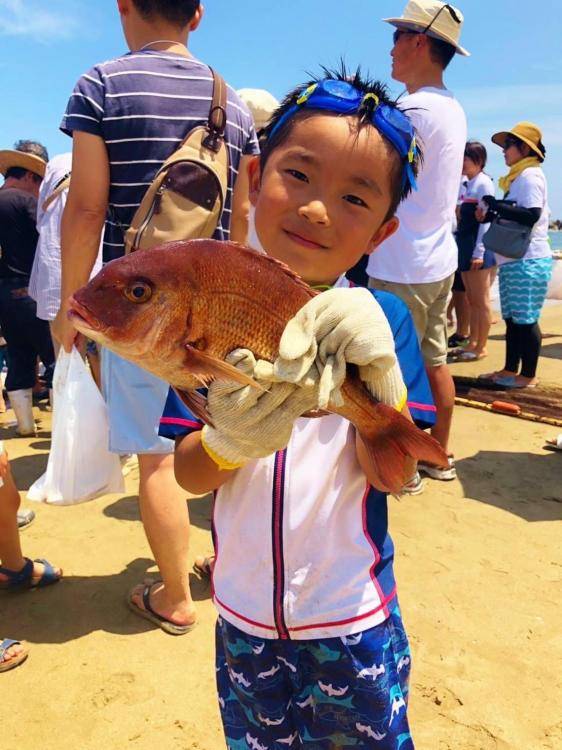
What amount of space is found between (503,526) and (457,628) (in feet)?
3.85

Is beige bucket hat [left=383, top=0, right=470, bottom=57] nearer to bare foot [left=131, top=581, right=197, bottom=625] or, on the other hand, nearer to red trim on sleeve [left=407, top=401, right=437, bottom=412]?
red trim on sleeve [left=407, top=401, right=437, bottom=412]

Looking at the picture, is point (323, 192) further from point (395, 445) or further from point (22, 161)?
point (22, 161)

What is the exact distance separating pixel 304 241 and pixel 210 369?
18.6 inches

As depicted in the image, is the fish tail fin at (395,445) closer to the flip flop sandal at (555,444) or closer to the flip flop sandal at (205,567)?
the flip flop sandal at (205,567)

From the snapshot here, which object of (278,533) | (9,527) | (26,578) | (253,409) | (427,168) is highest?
(427,168)

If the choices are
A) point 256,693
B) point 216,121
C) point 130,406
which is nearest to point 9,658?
point 130,406

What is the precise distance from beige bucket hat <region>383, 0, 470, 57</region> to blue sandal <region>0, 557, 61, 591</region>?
13.5 feet

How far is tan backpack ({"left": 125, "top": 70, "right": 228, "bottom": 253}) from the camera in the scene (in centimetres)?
250

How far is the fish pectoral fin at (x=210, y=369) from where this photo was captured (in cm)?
118

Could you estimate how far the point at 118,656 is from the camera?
2.75m

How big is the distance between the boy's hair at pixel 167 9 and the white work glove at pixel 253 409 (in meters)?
2.19

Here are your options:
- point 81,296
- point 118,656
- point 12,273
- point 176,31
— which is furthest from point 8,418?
point 81,296

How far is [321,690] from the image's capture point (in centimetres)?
157

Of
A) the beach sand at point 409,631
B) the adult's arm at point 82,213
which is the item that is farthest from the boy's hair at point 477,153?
the adult's arm at point 82,213
